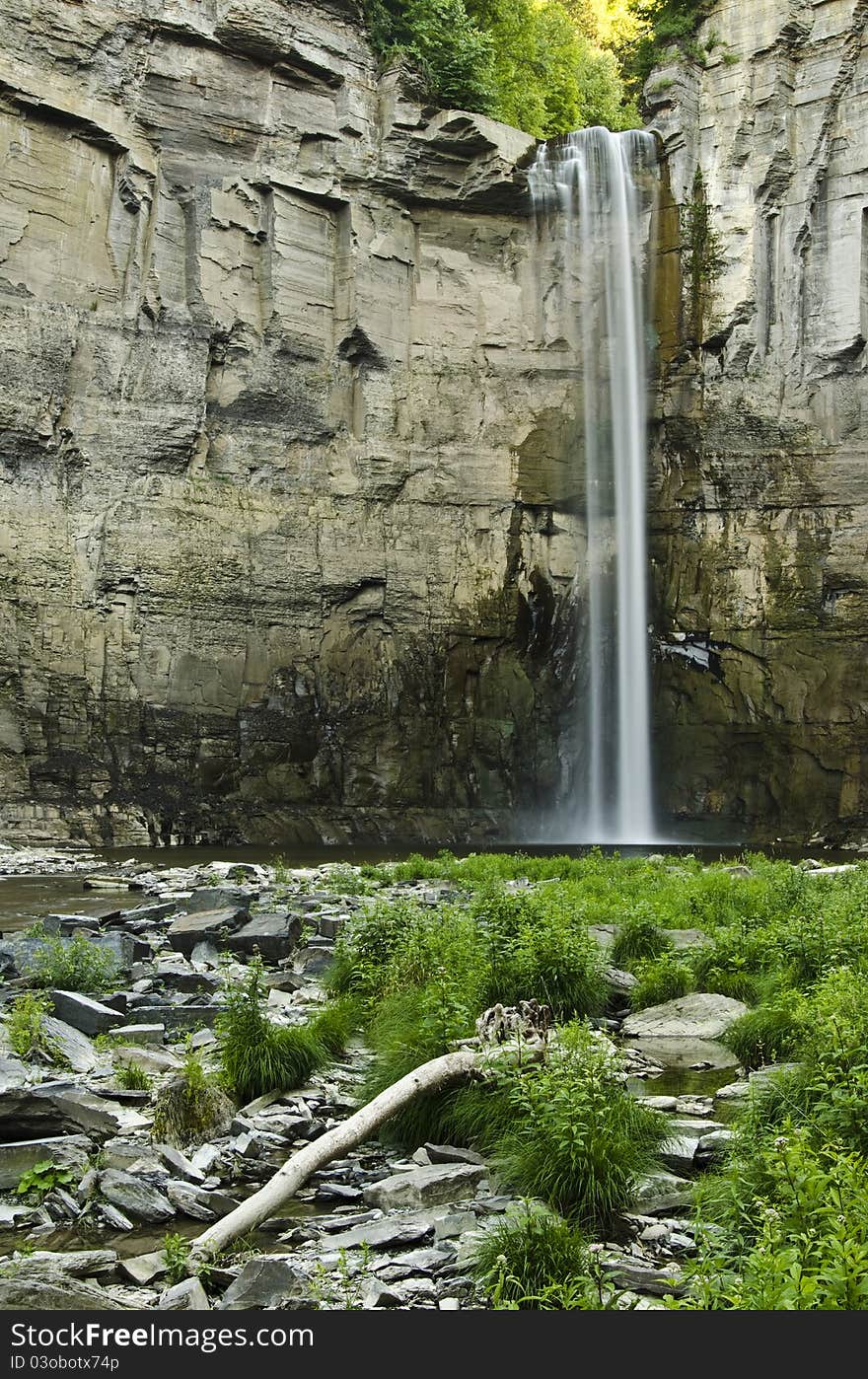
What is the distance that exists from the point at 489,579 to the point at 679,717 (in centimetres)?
698

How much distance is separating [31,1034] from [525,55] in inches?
1678

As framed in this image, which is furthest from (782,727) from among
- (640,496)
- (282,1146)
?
(282,1146)

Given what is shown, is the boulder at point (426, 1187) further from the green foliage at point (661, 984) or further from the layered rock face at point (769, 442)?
the layered rock face at point (769, 442)

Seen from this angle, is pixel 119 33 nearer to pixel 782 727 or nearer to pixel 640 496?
pixel 640 496

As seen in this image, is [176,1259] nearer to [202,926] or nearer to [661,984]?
[661,984]

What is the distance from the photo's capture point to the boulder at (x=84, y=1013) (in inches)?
350

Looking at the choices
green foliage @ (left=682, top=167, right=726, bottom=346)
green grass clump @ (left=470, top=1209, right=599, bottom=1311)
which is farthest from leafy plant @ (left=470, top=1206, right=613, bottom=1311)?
green foliage @ (left=682, top=167, right=726, bottom=346)

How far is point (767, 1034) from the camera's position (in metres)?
7.84

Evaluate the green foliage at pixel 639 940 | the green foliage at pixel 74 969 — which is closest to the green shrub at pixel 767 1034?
the green foliage at pixel 639 940

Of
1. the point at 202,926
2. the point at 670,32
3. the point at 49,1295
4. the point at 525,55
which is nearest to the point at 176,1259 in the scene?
the point at 49,1295

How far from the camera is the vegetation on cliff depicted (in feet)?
118

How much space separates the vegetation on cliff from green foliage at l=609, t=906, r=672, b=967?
1243 inches

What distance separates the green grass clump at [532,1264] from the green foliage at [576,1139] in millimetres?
519

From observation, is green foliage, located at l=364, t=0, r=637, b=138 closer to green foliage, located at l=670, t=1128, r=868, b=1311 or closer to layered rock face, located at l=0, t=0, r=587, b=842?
layered rock face, located at l=0, t=0, r=587, b=842
